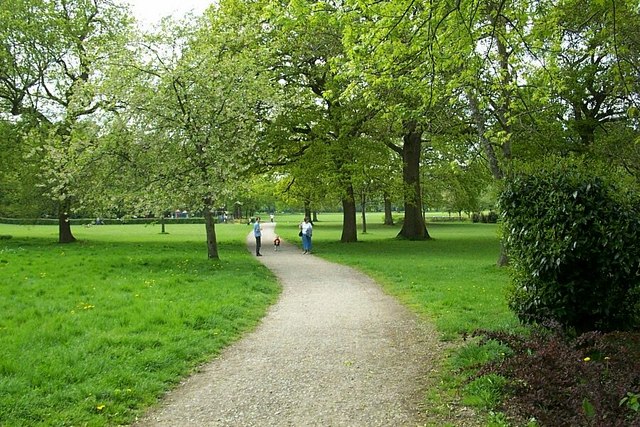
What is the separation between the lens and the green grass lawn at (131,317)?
5102 mm

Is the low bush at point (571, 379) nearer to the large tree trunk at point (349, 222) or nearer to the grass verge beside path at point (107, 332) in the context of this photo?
the grass verge beside path at point (107, 332)

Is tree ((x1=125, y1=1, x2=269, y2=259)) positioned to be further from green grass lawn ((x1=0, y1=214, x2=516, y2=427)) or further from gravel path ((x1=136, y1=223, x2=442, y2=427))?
gravel path ((x1=136, y1=223, x2=442, y2=427))

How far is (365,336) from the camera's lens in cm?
762

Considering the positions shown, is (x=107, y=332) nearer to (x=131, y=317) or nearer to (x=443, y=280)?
(x=131, y=317)

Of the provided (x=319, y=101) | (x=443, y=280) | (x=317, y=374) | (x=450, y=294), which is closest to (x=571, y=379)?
(x=317, y=374)

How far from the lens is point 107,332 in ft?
24.3

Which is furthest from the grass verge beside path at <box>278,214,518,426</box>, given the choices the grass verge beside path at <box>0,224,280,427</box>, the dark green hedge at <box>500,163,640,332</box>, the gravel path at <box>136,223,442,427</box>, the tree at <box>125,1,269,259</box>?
the tree at <box>125,1,269,259</box>

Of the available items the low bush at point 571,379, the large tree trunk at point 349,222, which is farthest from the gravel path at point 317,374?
the large tree trunk at point 349,222

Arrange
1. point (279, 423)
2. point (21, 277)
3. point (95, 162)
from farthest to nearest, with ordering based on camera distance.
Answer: point (95, 162) → point (21, 277) → point (279, 423)

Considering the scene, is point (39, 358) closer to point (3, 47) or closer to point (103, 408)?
point (103, 408)

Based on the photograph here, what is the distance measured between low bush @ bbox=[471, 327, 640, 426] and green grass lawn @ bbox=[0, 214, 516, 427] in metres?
2.28

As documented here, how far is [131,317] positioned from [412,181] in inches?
789

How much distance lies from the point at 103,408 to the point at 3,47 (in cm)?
2460

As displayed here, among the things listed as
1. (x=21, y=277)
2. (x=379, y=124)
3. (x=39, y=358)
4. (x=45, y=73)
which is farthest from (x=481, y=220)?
(x=39, y=358)
